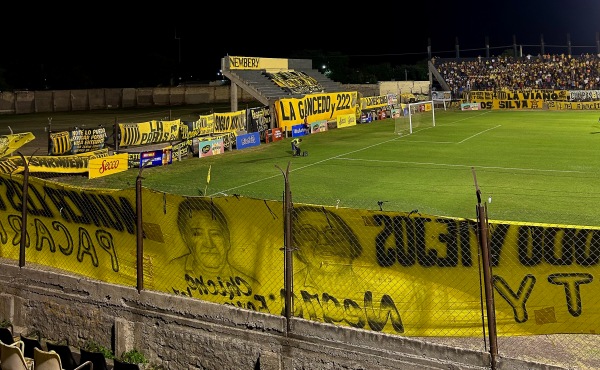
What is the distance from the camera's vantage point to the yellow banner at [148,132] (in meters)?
33.8

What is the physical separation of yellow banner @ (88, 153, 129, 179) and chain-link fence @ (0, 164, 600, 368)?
53.8 feet

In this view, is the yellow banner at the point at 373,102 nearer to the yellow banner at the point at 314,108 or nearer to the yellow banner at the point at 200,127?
the yellow banner at the point at 314,108

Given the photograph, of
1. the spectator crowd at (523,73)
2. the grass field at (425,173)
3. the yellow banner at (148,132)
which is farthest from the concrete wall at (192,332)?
the spectator crowd at (523,73)

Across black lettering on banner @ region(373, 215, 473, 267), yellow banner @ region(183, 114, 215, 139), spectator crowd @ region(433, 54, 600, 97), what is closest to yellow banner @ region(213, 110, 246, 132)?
yellow banner @ region(183, 114, 215, 139)

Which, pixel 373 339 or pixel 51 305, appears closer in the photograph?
pixel 373 339

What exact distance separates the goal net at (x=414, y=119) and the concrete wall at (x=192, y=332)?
33.9 meters

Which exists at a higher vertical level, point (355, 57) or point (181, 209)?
point (355, 57)

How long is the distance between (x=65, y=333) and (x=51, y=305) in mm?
554

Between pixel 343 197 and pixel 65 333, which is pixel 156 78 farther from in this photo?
pixel 65 333

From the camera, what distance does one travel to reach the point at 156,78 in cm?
12069

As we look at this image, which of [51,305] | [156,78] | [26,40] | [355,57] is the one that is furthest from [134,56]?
[51,305]

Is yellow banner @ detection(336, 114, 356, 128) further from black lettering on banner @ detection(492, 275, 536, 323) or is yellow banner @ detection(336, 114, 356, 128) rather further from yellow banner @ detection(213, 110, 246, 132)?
black lettering on banner @ detection(492, 275, 536, 323)

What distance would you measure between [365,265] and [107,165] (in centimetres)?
2119

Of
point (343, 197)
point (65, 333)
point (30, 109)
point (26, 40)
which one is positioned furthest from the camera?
point (26, 40)
